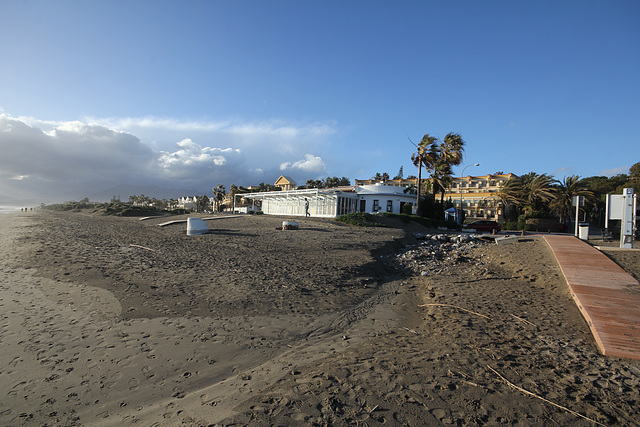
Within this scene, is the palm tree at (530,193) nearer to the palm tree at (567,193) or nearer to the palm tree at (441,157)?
the palm tree at (567,193)

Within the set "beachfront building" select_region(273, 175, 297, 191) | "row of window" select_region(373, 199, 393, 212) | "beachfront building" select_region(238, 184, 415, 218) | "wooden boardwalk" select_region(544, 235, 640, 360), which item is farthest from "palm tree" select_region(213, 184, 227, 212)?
"wooden boardwalk" select_region(544, 235, 640, 360)

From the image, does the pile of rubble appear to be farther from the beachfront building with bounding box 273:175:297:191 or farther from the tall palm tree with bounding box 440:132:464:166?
the beachfront building with bounding box 273:175:297:191

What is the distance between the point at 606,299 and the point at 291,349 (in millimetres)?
5926

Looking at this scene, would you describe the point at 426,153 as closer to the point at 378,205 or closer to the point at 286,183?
the point at 378,205

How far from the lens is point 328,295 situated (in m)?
7.30

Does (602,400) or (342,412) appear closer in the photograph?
(342,412)

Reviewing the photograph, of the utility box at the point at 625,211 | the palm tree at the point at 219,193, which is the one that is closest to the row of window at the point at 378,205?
the utility box at the point at 625,211

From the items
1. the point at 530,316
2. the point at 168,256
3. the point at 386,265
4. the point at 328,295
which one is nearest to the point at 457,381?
the point at 530,316

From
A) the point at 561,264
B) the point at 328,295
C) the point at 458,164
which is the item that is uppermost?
the point at 458,164

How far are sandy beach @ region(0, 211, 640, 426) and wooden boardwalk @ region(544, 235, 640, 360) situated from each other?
8.5 inches

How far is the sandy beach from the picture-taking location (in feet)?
9.75

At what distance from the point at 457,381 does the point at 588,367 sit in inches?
71.9

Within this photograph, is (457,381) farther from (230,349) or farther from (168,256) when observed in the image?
(168,256)

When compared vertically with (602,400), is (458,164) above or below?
Answer: above
